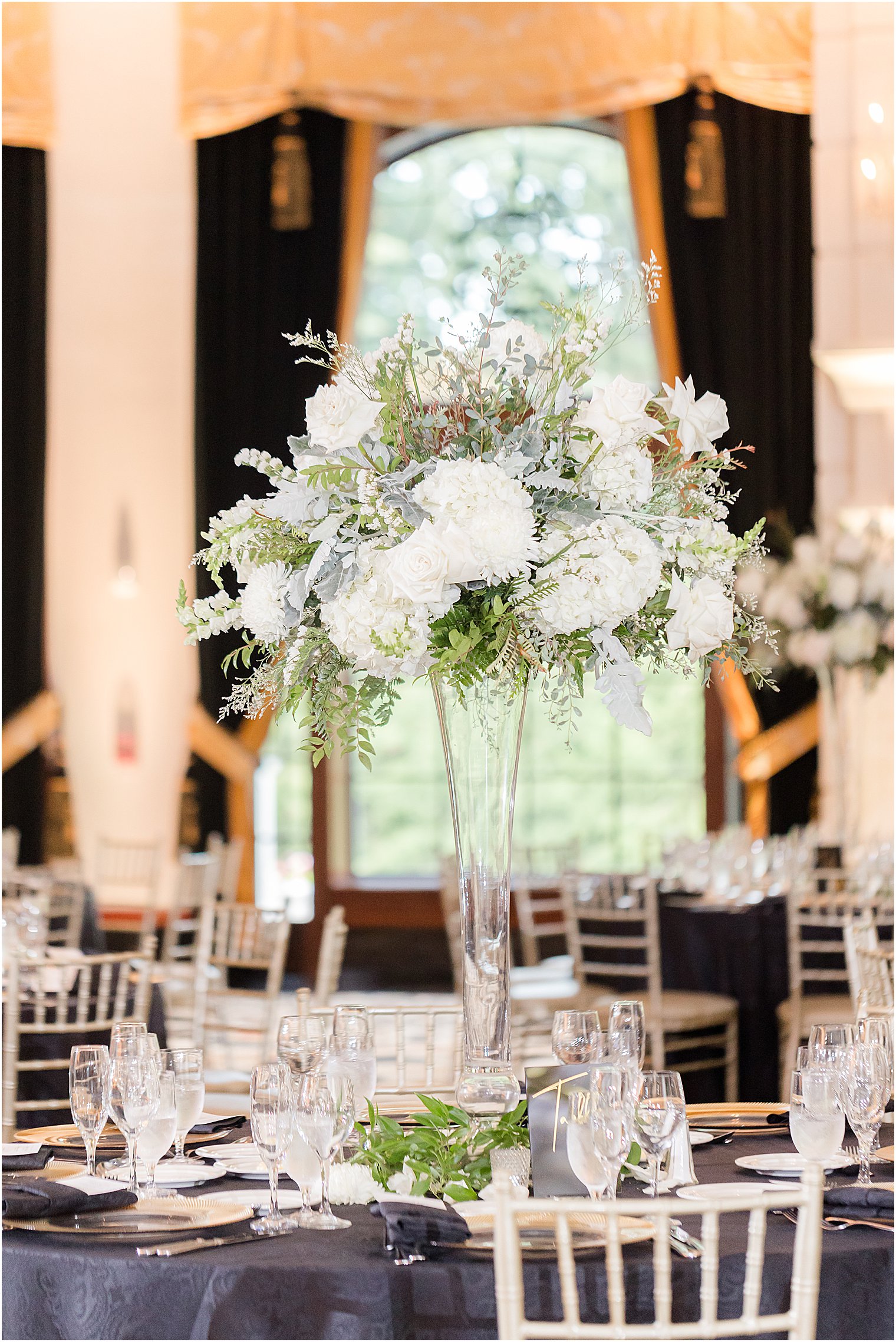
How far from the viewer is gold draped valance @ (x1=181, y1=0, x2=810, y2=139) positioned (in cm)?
833

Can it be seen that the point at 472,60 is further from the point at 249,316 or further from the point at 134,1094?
the point at 134,1094

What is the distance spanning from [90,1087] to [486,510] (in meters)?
0.93

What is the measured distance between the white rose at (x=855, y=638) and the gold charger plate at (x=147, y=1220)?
193 inches

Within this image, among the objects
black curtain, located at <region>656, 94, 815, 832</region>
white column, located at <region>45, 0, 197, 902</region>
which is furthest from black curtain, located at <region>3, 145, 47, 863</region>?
black curtain, located at <region>656, 94, 815, 832</region>

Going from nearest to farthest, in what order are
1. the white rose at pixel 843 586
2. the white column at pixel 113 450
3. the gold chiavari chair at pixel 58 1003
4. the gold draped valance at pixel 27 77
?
the gold chiavari chair at pixel 58 1003 < the white rose at pixel 843 586 < the gold draped valance at pixel 27 77 < the white column at pixel 113 450

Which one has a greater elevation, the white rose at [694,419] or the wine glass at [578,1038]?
the white rose at [694,419]

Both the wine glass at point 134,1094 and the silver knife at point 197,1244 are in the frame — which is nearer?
the silver knife at point 197,1244

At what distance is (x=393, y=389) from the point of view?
2.01 meters

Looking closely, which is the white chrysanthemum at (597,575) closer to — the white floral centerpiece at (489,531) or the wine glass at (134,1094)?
the white floral centerpiece at (489,531)

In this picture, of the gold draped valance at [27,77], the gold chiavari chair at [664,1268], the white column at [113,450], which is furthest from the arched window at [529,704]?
the gold chiavari chair at [664,1268]

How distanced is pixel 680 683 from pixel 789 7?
3562 millimetres

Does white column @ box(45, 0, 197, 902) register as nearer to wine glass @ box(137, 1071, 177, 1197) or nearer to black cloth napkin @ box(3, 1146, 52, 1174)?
black cloth napkin @ box(3, 1146, 52, 1174)

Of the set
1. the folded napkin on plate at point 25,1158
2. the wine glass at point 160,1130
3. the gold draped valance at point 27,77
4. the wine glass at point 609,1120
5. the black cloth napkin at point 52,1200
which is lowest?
the folded napkin on plate at point 25,1158

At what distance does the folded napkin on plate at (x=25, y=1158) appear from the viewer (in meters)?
2.19
